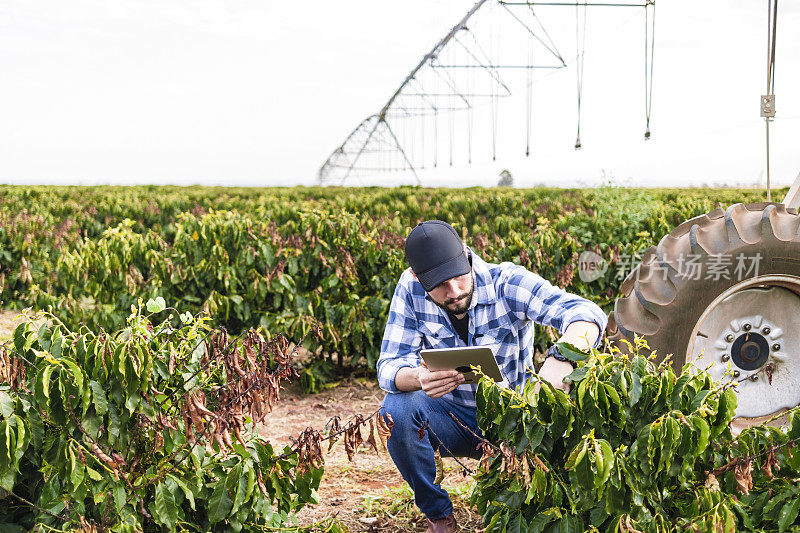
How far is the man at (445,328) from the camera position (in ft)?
10.3

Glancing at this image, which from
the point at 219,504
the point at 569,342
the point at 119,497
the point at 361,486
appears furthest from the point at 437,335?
the point at 119,497

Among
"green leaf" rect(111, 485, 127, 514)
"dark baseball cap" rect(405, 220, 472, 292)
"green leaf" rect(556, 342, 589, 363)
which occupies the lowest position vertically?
"green leaf" rect(111, 485, 127, 514)

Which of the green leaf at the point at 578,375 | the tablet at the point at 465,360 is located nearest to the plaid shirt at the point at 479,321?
the tablet at the point at 465,360

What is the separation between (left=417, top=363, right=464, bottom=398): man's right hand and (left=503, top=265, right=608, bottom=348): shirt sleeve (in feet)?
1.66

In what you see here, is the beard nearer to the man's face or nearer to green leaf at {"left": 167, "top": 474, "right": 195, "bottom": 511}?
the man's face

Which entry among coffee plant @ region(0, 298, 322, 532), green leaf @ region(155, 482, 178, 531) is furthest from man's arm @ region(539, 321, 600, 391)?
green leaf @ region(155, 482, 178, 531)

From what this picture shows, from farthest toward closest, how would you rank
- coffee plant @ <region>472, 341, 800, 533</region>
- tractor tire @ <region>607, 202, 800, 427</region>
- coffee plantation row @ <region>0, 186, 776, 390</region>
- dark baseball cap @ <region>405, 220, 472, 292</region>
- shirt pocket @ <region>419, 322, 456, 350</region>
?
coffee plantation row @ <region>0, 186, 776, 390</region>, tractor tire @ <region>607, 202, 800, 427</region>, shirt pocket @ <region>419, 322, 456, 350</region>, dark baseball cap @ <region>405, 220, 472, 292</region>, coffee plant @ <region>472, 341, 800, 533</region>

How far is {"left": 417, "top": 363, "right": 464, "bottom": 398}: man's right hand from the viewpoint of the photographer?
9.73ft

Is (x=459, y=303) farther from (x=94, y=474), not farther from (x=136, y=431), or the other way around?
(x=94, y=474)

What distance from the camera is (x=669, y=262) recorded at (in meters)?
3.86

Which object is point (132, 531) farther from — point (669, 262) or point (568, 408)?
point (669, 262)

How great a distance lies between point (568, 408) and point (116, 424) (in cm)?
148

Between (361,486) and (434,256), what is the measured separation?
5.89 ft

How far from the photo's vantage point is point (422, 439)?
3.33 m
